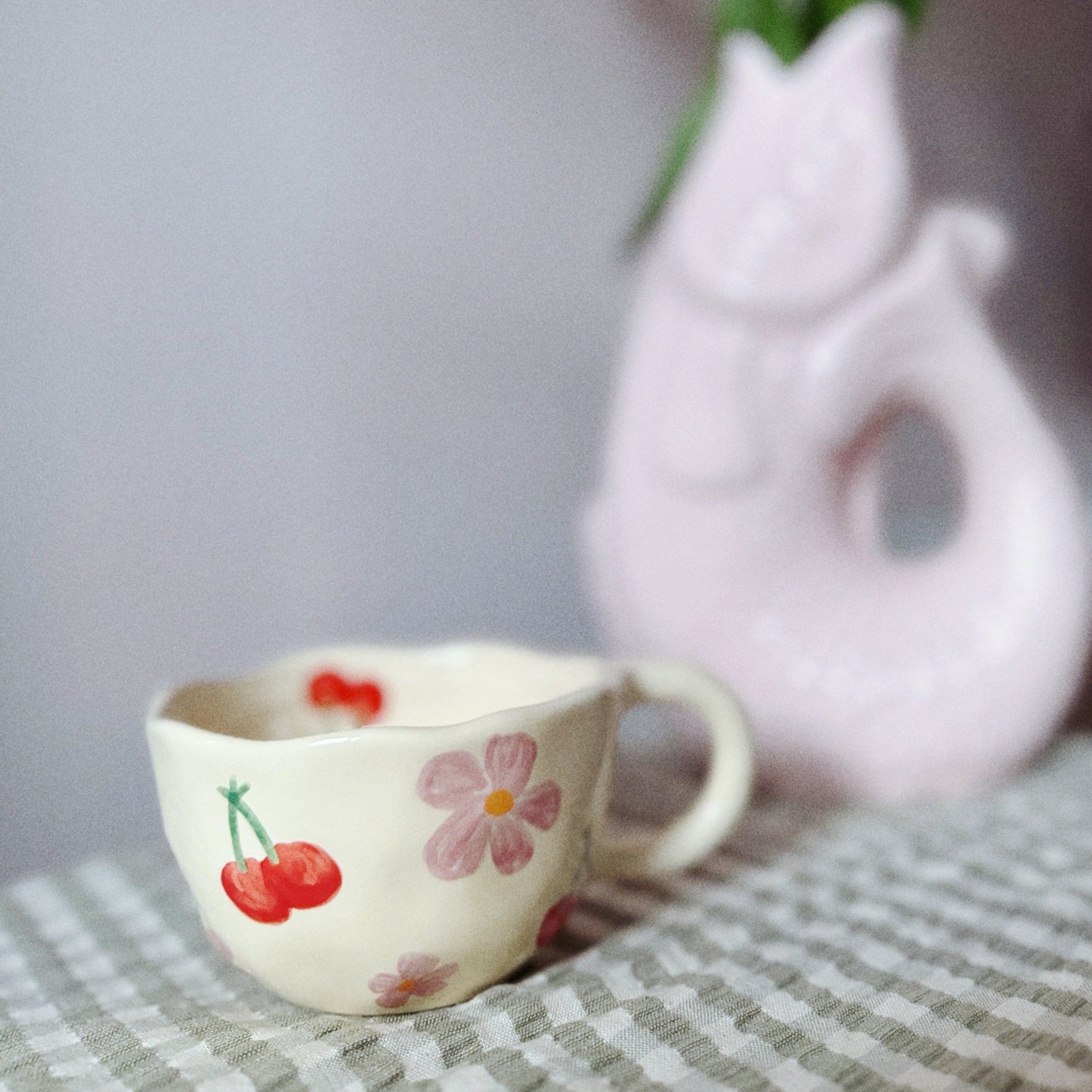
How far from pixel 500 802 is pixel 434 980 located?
0.18 ft

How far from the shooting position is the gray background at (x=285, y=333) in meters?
0.45

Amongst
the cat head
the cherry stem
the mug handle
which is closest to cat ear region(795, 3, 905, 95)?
the cat head

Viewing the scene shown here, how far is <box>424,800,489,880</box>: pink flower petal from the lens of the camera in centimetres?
29

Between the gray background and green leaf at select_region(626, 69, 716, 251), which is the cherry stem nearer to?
the gray background

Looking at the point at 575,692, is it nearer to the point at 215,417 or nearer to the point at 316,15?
the point at 215,417

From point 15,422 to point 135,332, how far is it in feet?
0.21

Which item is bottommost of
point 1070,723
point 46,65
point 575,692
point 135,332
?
point 1070,723

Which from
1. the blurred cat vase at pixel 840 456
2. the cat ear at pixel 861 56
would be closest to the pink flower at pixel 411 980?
the blurred cat vase at pixel 840 456

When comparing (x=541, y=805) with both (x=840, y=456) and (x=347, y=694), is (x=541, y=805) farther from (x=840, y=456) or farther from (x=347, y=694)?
(x=840, y=456)

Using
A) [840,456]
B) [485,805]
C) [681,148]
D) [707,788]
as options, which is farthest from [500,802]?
[681,148]

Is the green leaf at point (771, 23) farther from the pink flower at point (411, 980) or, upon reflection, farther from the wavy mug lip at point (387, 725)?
the pink flower at point (411, 980)

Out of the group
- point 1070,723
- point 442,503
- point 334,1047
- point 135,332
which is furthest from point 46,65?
point 1070,723

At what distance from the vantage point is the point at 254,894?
29 cm

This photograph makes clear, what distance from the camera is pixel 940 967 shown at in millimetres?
319
